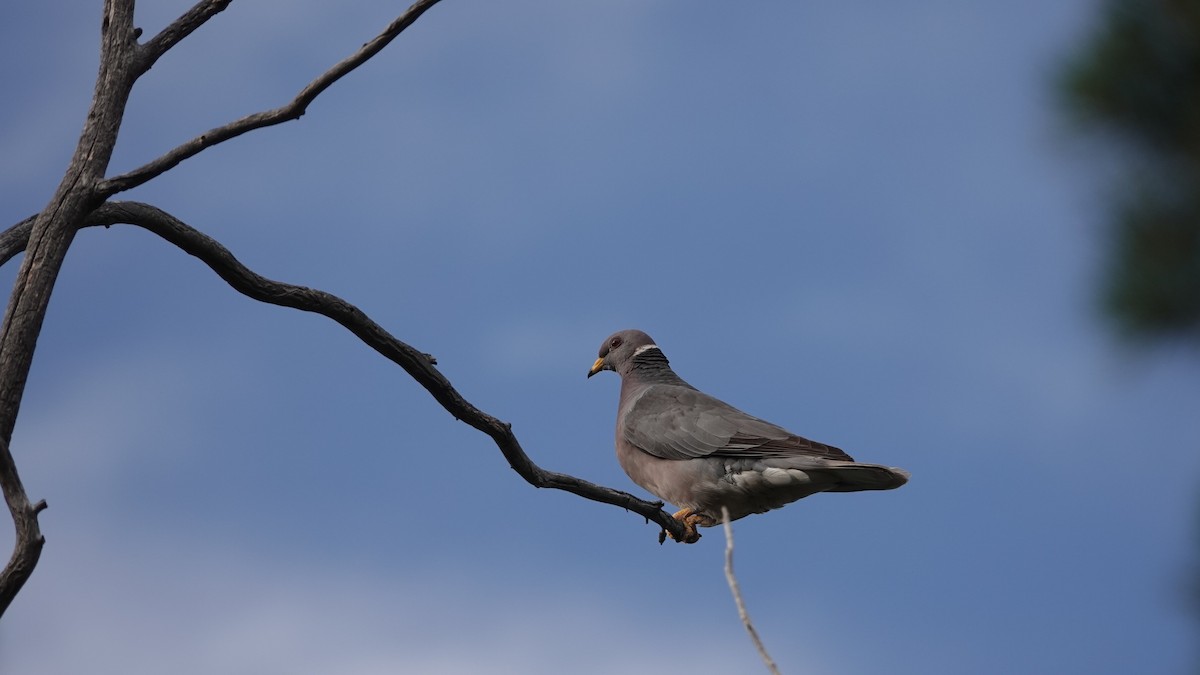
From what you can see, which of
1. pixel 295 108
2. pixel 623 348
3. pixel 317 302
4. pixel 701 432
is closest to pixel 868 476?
pixel 701 432

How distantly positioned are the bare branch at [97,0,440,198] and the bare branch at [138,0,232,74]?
523 millimetres

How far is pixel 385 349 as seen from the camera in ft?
15.8

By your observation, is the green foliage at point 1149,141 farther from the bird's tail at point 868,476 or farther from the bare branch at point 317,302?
the bare branch at point 317,302

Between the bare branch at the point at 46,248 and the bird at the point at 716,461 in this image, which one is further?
the bird at the point at 716,461

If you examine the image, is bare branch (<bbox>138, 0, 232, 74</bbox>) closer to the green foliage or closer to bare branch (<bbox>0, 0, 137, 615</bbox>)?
bare branch (<bbox>0, 0, 137, 615</bbox>)

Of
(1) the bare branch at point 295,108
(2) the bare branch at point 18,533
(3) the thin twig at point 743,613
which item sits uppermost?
(1) the bare branch at point 295,108

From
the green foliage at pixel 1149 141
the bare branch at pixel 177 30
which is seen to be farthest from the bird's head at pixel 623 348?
the green foliage at pixel 1149 141

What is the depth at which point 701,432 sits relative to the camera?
6.25 meters

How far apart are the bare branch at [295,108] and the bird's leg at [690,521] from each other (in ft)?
8.86

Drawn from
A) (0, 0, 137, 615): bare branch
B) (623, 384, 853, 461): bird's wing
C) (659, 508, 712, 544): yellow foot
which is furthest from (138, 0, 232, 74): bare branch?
(659, 508, 712, 544): yellow foot

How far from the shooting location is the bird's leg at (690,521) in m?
6.06

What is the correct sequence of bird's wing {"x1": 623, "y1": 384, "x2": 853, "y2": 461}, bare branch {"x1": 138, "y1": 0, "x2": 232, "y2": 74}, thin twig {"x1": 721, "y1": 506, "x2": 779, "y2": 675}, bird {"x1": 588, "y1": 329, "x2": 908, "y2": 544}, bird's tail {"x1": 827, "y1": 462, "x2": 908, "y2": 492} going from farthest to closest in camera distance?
1. bird's wing {"x1": 623, "y1": 384, "x2": 853, "y2": 461}
2. bird {"x1": 588, "y1": 329, "x2": 908, "y2": 544}
3. bird's tail {"x1": 827, "y1": 462, "x2": 908, "y2": 492}
4. bare branch {"x1": 138, "y1": 0, "x2": 232, "y2": 74}
5. thin twig {"x1": 721, "y1": 506, "x2": 779, "y2": 675}

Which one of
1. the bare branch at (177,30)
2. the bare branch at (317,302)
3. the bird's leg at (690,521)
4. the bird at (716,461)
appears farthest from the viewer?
the bird's leg at (690,521)

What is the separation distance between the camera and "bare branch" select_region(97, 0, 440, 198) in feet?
15.0
